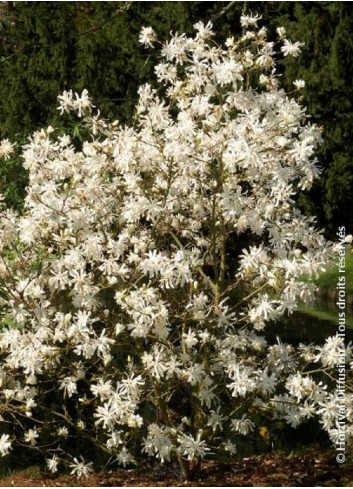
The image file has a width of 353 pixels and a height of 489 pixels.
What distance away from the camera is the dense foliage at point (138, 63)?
13.7 meters

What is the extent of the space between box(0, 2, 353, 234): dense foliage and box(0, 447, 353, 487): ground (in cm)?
874

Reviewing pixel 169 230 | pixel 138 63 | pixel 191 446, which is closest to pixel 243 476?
pixel 191 446

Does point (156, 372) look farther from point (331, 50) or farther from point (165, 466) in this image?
point (331, 50)

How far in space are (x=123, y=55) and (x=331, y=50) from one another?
3425 millimetres

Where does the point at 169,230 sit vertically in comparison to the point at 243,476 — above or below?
above

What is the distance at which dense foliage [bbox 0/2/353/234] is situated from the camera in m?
13.7

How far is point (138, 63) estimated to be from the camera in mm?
14492

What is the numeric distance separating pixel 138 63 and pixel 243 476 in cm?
1046

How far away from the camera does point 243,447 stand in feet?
18.8

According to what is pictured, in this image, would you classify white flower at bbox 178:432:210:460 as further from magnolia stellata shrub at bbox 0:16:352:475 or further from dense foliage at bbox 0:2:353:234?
dense foliage at bbox 0:2:353:234

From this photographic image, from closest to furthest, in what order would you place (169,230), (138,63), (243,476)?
1. (169,230)
2. (243,476)
3. (138,63)

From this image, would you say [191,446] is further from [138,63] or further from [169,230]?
[138,63]

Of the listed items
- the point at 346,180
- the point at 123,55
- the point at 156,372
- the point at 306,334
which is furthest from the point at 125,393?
the point at 123,55

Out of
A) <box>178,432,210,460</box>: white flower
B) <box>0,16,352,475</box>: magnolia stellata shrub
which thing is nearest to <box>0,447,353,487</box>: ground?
<box>0,16,352,475</box>: magnolia stellata shrub
